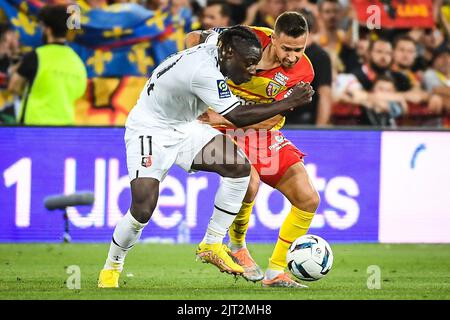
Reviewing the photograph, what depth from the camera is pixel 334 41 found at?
13484mm

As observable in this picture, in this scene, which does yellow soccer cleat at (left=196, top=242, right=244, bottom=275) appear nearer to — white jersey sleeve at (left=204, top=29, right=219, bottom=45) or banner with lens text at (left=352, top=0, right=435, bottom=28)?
white jersey sleeve at (left=204, top=29, right=219, bottom=45)

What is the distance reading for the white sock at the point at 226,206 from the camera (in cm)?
798

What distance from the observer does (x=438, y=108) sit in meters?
13.6

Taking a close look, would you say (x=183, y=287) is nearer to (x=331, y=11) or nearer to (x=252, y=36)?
(x=252, y=36)

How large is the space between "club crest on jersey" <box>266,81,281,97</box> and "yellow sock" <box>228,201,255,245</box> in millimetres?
946

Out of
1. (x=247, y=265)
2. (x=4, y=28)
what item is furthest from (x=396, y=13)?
(x=247, y=265)

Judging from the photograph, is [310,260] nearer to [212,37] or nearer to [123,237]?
[123,237]

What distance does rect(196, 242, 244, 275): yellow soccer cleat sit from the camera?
25.9 feet

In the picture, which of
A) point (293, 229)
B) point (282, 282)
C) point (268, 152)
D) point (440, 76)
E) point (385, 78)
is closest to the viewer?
point (282, 282)

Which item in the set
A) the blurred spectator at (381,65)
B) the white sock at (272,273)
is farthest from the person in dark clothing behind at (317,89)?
the white sock at (272,273)

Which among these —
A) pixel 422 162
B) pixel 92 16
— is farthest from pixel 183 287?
pixel 92 16

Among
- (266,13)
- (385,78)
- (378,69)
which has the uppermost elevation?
(266,13)

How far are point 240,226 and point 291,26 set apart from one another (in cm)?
175

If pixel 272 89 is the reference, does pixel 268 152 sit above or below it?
below
